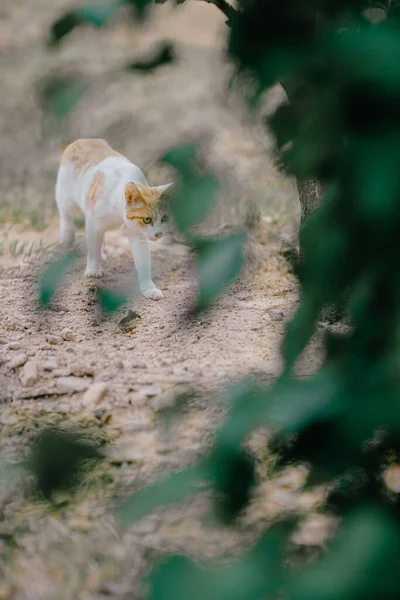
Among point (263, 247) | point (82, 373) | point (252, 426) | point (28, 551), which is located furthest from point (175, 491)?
point (263, 247)

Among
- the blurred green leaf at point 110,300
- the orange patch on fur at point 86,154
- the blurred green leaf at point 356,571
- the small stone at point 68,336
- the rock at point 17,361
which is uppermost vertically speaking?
the blurred green leaf at point 356,571

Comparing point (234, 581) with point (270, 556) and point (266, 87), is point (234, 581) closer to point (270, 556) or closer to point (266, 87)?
point (270, 556)

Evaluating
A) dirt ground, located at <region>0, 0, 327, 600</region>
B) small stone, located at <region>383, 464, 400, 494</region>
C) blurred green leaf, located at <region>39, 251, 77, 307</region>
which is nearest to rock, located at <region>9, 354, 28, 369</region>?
dirt ground, located at <region>0, 0, 327, 600</region>

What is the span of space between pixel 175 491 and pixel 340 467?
133mm

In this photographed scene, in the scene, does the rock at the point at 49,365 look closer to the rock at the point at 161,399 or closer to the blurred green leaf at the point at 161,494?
the rock at the point at 161,399

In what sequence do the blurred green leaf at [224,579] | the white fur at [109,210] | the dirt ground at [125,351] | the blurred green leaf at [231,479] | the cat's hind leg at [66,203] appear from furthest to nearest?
the cat's hind leg at [66,203] < the white fur at [109,210] < the dirt ground at [125,351] < the blurred green leaf at [231,479] < the blurred green leaf at [224,579]

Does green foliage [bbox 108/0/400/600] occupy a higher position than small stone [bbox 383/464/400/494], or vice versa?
green foliage [bbox 108/0/400/600]

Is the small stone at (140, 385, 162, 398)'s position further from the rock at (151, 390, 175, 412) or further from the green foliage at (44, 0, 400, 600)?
the green foliage at (44, 0, 400, 600)

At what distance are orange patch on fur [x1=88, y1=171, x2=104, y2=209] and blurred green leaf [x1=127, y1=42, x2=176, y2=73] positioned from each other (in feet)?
5.74

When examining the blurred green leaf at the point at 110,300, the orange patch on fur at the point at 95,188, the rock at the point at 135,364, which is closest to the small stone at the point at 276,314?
the rock at the point at 135,364

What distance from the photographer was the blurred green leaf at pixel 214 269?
543mm

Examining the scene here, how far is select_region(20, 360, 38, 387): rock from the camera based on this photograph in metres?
2.08

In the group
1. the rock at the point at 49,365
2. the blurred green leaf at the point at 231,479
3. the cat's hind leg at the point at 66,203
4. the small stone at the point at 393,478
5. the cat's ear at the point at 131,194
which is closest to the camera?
the blurred green leaf at the point at 231,479

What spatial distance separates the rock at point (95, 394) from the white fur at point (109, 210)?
361 millimetres
